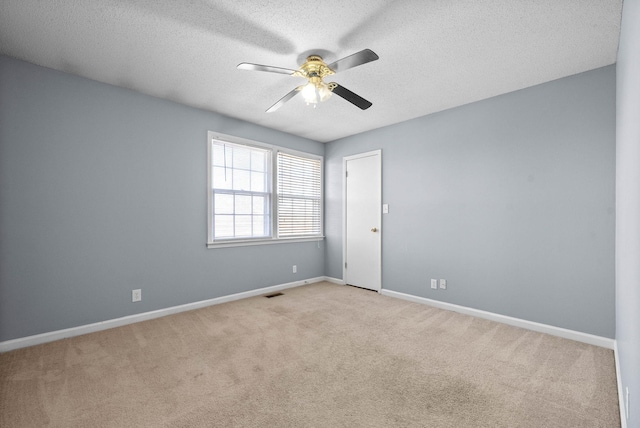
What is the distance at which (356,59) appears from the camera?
6.54 feet

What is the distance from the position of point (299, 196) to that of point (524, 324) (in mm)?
3508

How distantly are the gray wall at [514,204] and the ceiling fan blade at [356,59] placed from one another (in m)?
2.16

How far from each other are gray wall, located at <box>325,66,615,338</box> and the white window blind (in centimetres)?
137

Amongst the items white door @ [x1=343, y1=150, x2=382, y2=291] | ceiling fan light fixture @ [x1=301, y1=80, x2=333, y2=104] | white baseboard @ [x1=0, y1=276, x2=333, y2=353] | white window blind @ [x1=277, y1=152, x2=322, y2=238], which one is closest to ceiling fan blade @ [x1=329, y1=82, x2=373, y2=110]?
ceiling fan light fixture @ [x1=301, y1=80, x2=333, y2=104]

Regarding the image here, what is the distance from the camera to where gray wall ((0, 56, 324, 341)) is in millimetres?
2559

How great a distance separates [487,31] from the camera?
85.2 inches

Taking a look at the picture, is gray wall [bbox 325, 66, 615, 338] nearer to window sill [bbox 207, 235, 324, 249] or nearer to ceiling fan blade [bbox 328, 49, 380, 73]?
window sill [bbox 207, 235, 324, 249]

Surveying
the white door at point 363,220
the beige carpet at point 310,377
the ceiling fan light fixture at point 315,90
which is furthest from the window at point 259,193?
the ceiling fan light fixture at point 315,90

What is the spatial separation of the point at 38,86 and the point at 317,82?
8.60ft

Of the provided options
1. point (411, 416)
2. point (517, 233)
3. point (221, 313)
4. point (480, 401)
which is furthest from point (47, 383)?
point (517, 233)

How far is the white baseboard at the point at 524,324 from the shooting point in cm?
262

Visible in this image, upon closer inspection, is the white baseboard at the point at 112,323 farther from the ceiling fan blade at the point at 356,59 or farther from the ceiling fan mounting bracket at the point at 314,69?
the ceiling fan blade at the point at 356,59

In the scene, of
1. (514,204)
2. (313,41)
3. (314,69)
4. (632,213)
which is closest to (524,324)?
(514,204)

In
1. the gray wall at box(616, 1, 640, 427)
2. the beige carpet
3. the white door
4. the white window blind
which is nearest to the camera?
the gray wall at box(616, 1, 640, 427)
